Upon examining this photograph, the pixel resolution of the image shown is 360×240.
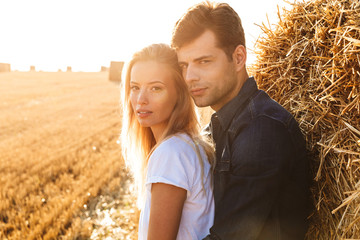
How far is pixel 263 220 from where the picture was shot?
69.3 inches

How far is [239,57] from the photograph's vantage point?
7.82 ft

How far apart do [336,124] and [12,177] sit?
605 cm

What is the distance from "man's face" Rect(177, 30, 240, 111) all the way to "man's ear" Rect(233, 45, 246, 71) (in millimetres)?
Result: 46

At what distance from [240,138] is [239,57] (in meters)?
0.77

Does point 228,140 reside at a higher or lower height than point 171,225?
higher

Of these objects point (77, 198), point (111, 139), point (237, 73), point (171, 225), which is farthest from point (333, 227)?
point (111, 139)

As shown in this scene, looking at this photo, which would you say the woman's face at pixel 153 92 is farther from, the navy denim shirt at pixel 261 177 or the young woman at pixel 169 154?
the navy denim shirt at pixel 261 177

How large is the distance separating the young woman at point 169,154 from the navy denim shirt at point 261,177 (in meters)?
0.14

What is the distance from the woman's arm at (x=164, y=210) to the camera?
190 cm

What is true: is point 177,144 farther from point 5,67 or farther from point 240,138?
point 5,67

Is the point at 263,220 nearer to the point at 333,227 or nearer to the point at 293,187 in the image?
the point at 293,187

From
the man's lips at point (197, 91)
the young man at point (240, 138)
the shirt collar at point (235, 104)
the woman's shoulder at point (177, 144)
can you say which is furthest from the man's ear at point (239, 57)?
the woman's shoulder at point (177, 144)

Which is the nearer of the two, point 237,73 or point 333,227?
point 333,227

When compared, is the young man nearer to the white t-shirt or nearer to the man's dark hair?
the man's dark hair
